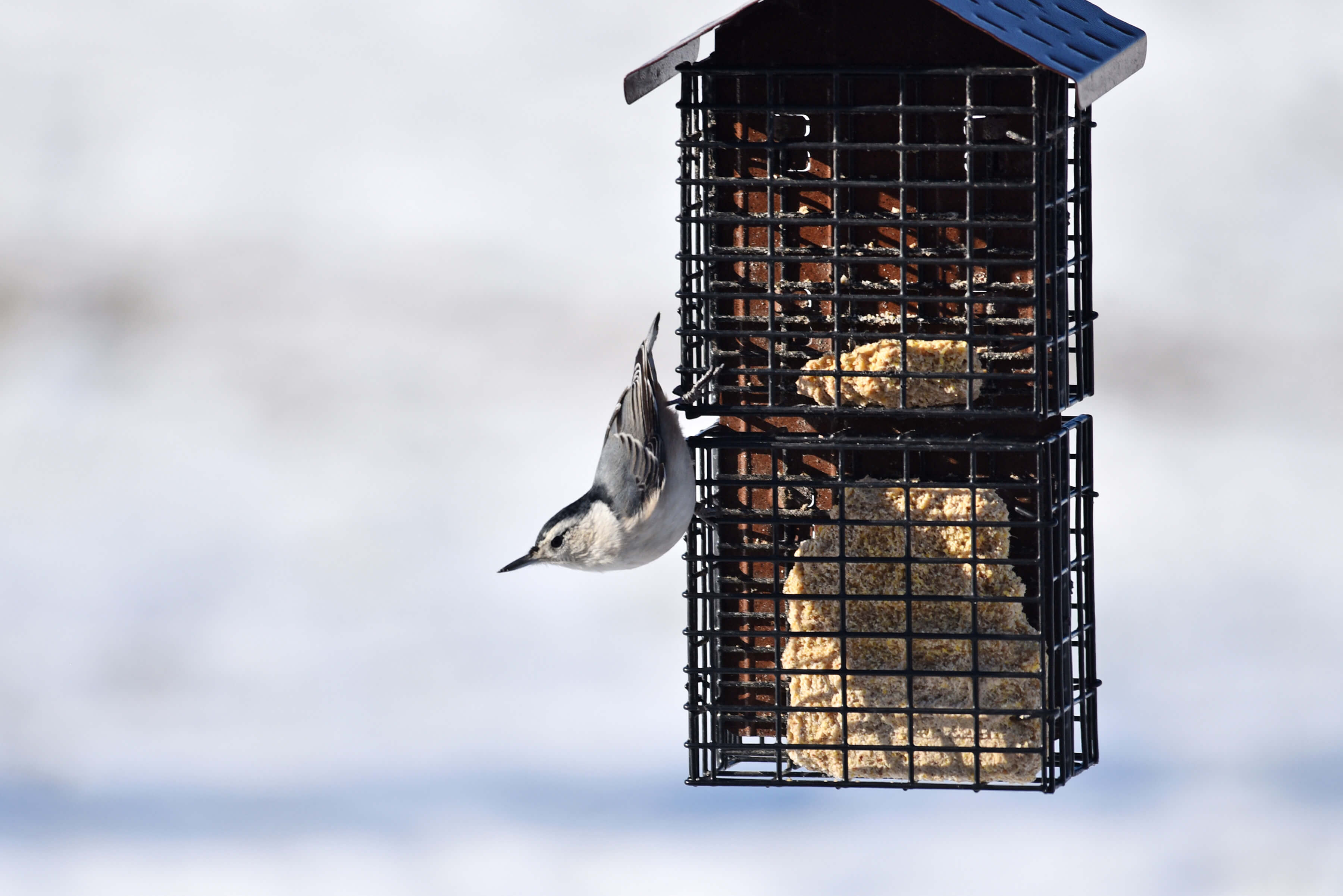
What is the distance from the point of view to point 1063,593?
11.2 feet

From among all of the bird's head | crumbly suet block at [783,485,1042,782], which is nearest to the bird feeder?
crumbly suet block at [783,485,1042,782]

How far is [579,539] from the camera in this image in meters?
3.59

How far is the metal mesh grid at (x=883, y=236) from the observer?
3201mm

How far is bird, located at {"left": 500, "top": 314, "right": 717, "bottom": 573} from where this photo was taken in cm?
338

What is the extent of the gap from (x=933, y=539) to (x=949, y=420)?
212 millimetres

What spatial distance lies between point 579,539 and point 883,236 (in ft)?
2.69

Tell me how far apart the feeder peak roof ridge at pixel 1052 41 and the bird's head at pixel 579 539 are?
0.78 metres

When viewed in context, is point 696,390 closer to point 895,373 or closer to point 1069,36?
point 895,373

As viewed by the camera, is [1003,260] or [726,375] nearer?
[1003,260]

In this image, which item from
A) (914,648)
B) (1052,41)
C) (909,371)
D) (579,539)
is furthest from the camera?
(579,539)

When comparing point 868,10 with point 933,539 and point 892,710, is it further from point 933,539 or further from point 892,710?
point 892,710

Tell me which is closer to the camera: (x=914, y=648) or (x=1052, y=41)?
(x=1052, y=41)

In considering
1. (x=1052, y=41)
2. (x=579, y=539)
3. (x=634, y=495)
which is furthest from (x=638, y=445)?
(x=1052, y=41)

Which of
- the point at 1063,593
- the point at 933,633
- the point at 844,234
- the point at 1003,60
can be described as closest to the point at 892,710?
the point at 933,633
